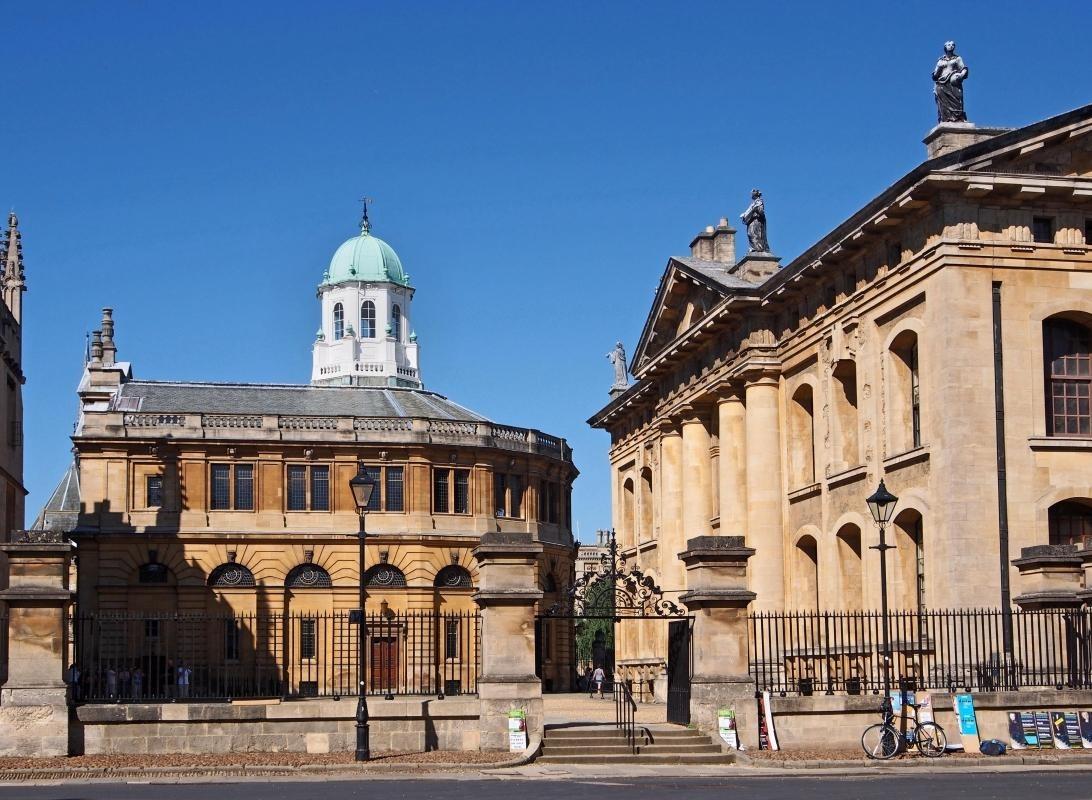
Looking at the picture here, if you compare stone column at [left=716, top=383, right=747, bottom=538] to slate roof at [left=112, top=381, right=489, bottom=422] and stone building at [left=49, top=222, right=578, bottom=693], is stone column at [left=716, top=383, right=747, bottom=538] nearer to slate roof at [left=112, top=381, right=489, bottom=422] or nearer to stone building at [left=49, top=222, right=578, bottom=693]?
stone building at [left=49, top=222, right=578, bottom=693]

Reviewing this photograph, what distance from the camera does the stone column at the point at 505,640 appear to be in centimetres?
2800

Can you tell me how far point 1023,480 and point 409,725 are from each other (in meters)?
13.1

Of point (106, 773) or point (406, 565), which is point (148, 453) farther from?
point (106, 773)

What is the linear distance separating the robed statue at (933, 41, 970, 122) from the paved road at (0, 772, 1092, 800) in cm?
1434

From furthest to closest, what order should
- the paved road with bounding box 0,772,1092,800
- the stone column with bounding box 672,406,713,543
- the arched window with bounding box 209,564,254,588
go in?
the arched window with bounding box 209,564,254,588 → the stone column with bounding box 672,406,713,543 → the paved road with bounding box 0,772,1092,800

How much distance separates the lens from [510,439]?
75.5 m

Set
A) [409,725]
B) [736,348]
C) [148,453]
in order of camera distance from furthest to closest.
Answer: [148,453]
[736,348]
[409,725]

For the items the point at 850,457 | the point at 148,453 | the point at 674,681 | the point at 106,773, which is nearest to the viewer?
the point at 106,773

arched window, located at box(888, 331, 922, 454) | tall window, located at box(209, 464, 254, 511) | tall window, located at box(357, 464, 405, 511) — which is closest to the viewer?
arched window, located at box(888, 331, 922, 454)

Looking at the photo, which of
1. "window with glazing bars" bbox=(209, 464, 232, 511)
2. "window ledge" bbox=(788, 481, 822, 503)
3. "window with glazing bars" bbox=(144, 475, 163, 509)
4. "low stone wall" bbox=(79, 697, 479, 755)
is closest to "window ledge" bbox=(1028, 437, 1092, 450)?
"window ledge" bbox=(788, 481, 822, 503)

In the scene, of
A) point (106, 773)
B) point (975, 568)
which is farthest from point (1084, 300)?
point (106, 773)

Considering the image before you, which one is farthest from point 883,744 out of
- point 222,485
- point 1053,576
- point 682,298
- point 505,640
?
point 222,485

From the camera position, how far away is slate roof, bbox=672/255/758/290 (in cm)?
4359

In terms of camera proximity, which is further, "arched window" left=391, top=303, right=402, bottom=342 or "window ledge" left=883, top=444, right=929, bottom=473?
→ "arched window" left=391, top=303, right=402, bottom=342
